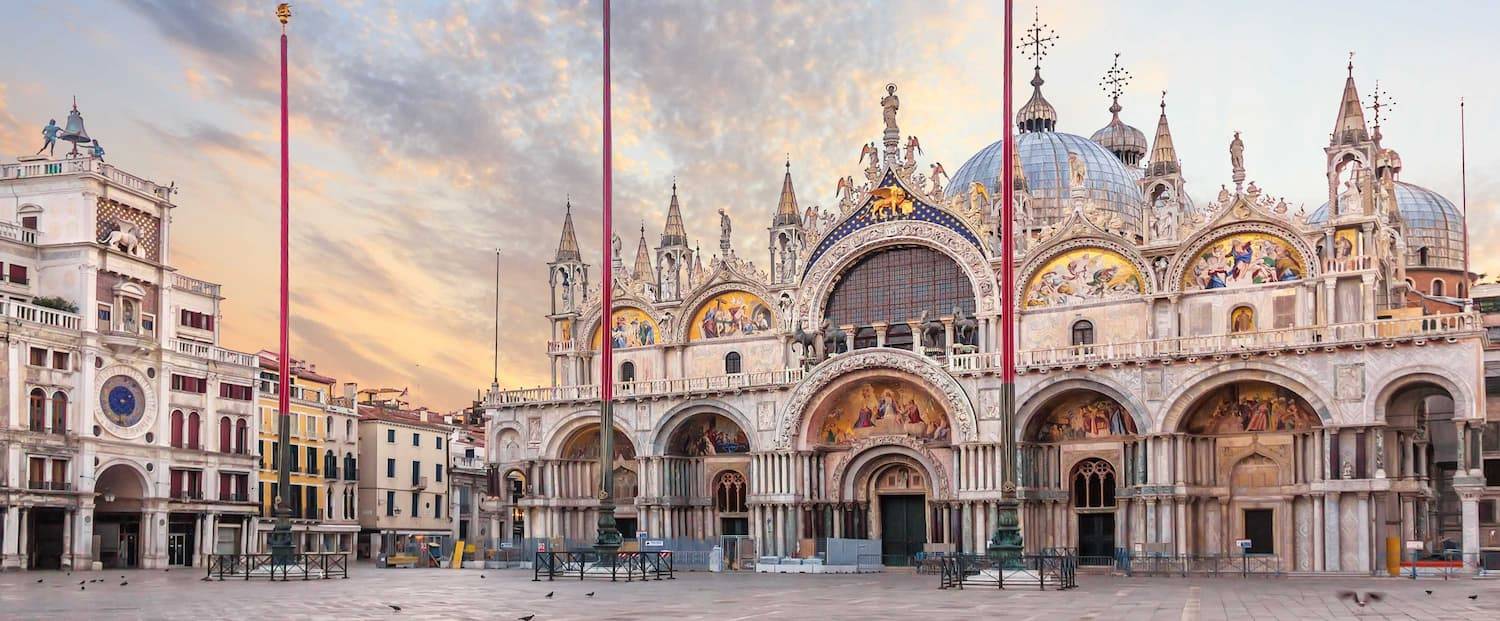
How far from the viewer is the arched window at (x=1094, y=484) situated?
2221 inches

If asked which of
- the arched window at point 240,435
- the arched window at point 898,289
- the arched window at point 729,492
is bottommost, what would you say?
the arched window at point 729,492

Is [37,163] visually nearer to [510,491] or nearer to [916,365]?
[510,491]

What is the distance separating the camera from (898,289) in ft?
204

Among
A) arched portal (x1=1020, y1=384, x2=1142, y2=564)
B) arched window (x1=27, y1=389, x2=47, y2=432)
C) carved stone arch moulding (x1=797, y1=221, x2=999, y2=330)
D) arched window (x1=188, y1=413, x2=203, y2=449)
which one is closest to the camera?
arched portal (x1=1020, y1=384, x2=1142, y2=564)

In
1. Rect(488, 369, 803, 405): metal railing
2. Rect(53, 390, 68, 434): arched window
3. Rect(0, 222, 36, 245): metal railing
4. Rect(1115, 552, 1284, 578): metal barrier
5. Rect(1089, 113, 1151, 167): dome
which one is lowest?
Answer: Rect(1115, 552, 1284, 578): metal barrier

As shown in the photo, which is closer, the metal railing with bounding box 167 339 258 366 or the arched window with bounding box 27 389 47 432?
the arched window with bounding box 27 389 47 432

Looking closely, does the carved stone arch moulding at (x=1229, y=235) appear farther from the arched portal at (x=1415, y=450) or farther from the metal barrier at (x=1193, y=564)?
the metal barrier at (x=1193, y=564)

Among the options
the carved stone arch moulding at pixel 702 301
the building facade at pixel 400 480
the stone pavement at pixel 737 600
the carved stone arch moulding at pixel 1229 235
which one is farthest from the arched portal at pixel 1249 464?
the building facade at pixel 400 480

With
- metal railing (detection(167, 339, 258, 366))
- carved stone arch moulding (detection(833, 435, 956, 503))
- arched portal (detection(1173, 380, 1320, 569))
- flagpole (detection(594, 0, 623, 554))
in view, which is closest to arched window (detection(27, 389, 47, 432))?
metal railing (detection(167, 339, 258, 366))

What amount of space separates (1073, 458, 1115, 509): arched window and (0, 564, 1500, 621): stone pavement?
1091 cm

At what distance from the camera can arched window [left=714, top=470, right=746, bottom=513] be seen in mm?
65188

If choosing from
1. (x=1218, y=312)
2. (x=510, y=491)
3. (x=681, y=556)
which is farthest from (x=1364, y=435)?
(x=510, y=491)

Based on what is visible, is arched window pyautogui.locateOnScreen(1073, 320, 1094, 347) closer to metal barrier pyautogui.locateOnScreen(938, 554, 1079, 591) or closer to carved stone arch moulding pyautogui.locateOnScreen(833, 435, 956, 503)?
carved stone arch moulding pyautogui.locateOnScreen(833, 435, 956, 503)

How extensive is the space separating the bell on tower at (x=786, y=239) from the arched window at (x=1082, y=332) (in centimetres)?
1205
